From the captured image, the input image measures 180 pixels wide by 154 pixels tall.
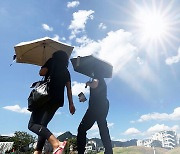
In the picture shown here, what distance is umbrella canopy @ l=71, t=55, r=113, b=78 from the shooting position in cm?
619

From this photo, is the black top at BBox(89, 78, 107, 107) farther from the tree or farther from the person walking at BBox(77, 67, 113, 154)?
the tree

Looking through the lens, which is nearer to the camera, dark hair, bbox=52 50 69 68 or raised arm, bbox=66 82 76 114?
raised arm, bbox=66 82 76 114

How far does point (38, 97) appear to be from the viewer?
440 cm

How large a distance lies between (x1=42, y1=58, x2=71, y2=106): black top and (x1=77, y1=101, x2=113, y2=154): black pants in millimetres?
1258

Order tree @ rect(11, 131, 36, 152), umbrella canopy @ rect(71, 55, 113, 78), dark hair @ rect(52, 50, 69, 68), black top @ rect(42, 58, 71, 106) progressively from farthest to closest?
tree @ rect(11, 131, 36, 152), umbrella canopy @ rect(71, 55, 113, 78), dark hair @ rect(52, 50, 69, 68), black top @ rect(42, 58, 71, 106)

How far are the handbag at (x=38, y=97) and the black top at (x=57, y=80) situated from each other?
0.33 ft

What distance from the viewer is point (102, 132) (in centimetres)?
589

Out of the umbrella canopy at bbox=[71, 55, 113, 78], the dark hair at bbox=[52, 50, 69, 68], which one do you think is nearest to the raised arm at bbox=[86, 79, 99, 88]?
the umbrella canopy at bbox=[71, 55, 113, 78]

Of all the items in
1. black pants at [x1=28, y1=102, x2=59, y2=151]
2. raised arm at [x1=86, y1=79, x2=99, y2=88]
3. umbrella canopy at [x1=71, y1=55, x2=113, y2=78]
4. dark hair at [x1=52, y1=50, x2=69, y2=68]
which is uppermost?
umbrella canopy at [x1=71, y1=55, x2=113, y2=78]

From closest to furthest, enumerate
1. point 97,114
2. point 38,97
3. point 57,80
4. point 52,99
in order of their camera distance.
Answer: point 38,97 → point 52,99 → point 57,80 → point 97,114

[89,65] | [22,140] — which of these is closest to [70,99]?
[89,65]

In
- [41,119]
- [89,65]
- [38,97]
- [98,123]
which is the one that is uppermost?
[89,65]

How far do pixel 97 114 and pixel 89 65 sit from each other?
1209mm

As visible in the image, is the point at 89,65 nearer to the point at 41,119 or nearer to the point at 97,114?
the point at 97,114
